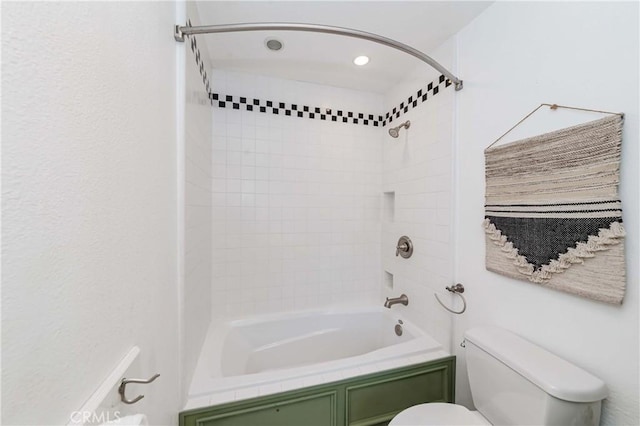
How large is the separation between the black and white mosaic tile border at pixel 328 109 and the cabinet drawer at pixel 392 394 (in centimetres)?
181

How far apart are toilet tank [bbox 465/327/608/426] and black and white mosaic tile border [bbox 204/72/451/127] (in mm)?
1487

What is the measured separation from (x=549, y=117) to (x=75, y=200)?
62.8 inches

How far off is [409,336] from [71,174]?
1.98 meters

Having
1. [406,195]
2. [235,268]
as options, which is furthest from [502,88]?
[235,268]

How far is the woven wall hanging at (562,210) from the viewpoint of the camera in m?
0.82

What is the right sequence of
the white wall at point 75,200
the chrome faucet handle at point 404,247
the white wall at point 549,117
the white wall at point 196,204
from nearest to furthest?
the white wall at point 75,200 → the white wall at point 549,117 → the white wall at point 196,204 → the chrome faucet handle at point 404,247

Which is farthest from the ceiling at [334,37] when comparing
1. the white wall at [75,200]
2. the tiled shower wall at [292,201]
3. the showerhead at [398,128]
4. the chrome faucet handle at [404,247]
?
the chrome faucet handle at [404,247]

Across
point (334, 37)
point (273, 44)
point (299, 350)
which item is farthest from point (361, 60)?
point (299, 350)

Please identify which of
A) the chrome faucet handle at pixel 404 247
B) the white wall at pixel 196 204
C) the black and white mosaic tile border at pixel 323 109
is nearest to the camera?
the white wall at pixel 196 204

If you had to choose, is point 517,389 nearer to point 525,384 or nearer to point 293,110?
point 525,384

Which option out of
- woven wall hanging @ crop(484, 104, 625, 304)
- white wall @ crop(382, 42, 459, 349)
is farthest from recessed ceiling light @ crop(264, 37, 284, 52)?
woven wall hanging @ crop(484, 104, 625, 304)

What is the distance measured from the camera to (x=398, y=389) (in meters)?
1.38

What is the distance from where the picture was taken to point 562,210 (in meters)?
0.95

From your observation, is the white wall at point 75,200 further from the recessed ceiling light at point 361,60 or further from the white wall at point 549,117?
the white wall at point 549,117
